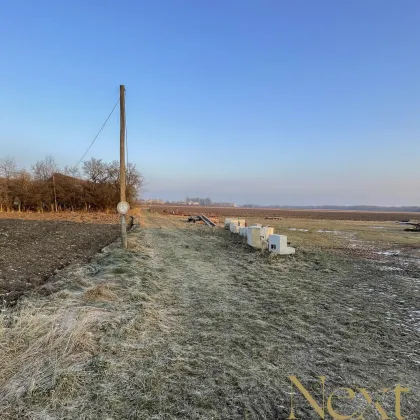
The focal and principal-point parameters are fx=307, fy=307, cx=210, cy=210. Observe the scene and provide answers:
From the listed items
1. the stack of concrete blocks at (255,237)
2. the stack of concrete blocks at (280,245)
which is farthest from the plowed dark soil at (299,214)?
the stack of concrete blocks at (280,245)

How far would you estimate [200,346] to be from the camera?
3.91 meters

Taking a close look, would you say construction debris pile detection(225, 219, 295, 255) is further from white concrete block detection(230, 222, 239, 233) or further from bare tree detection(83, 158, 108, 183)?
bare tree detection(83, 158, 108, 183)

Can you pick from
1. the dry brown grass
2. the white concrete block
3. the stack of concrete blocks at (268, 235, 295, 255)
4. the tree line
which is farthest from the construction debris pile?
the tree line

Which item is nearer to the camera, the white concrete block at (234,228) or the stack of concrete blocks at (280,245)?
the stack of concrete blocks at (280,245)

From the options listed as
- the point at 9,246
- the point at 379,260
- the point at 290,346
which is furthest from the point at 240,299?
the point at 9,246

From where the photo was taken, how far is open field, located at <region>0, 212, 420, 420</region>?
2729 millimetres

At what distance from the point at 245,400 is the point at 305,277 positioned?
5.67 metres

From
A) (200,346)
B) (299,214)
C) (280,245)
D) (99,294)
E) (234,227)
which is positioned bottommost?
(299,214)

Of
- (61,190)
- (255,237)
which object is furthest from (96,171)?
(255,237)

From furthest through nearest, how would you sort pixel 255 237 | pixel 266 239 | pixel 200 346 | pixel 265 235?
pixel 255 237 < pixel 265 235 < pixel 266 239 < pixel 200 346

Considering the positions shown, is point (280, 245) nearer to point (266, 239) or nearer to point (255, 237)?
point (266, 239)

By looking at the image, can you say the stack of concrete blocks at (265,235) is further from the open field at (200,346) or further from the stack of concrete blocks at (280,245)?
the open field at (200,346)

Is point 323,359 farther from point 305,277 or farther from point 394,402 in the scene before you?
point 305,277

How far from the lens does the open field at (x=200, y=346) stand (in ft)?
8.95
